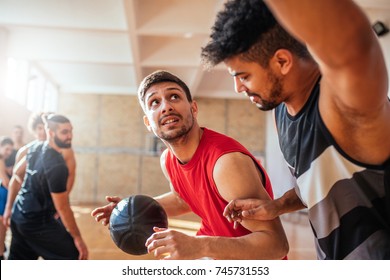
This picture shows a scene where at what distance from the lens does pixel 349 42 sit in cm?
51

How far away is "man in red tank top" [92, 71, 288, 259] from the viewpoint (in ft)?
3.09

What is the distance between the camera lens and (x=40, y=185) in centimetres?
201

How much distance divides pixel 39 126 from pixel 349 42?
8.07 feet

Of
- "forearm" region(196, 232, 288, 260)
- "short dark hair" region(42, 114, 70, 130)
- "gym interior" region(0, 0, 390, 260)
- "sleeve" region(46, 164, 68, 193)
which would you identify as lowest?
"forearm" region(196, 232, 288, 260)

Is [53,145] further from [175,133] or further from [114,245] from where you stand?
[114,245]

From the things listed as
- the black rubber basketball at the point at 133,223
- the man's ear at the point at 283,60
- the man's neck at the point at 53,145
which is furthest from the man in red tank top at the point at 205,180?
the man's neck at the point at 53,145

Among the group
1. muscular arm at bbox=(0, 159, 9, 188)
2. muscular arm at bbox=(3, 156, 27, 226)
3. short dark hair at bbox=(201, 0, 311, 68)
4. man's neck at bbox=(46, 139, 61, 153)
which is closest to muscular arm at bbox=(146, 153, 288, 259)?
short dark hair at bbox=(201, 0, 311, 68)

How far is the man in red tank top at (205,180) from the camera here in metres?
0.94

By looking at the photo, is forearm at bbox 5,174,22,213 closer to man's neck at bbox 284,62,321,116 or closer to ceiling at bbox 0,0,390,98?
man's neck at bbox 284,62,321,116

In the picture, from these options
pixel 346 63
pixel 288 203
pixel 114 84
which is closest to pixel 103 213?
pixel 288 203

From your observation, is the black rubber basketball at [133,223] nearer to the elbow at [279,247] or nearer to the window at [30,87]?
the elbow at [279,247]

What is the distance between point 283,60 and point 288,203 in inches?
18.9
